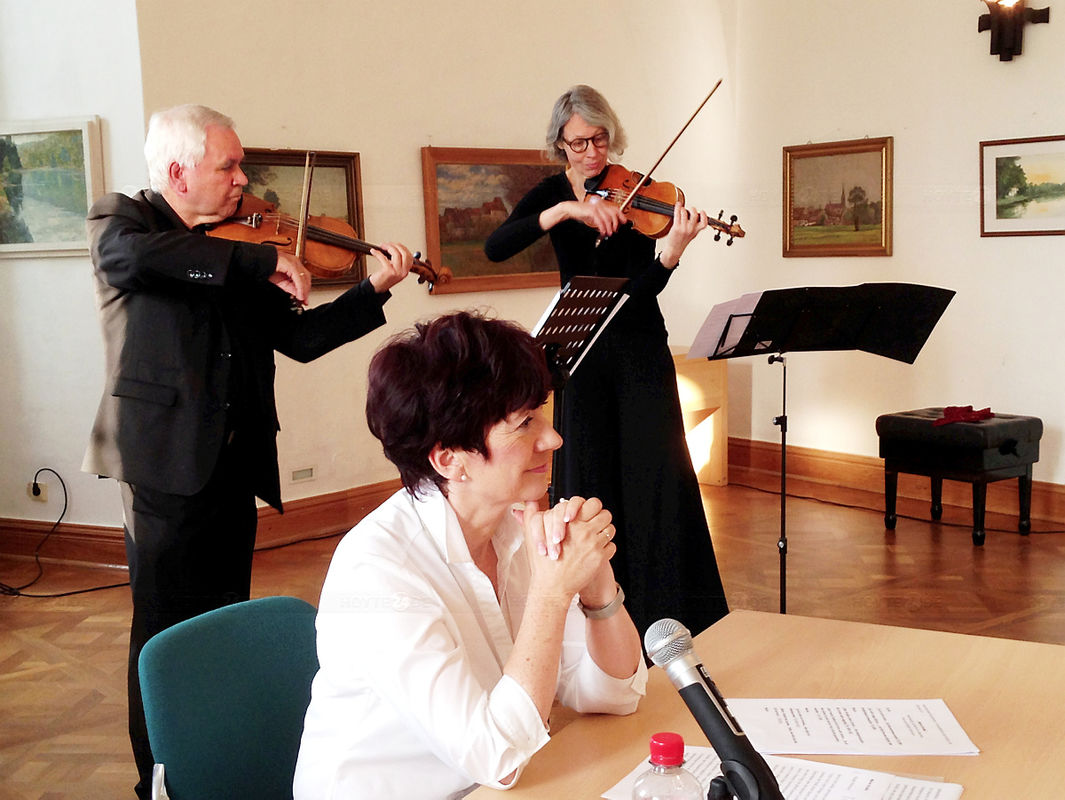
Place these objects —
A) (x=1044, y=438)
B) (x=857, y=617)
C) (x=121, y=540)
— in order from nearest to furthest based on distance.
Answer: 1. (x=857, y=617)
2. (x=121, y=540)
3. (x=1044, y=438)

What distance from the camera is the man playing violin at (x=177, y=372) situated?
2.37 metres

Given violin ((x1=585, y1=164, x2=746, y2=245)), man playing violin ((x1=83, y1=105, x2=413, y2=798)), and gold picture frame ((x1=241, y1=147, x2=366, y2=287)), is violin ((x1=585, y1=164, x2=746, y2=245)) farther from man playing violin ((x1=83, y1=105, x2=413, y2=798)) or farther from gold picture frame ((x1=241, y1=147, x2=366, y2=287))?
gold picture frame ((x1=241, y1=147, x2=366, y2=287))

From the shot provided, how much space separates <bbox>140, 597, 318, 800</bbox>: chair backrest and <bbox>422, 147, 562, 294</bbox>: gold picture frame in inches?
142

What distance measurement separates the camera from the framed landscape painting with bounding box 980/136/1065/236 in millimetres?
4906

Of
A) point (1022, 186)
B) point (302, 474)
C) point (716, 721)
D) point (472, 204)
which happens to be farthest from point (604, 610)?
point (1022, 186)

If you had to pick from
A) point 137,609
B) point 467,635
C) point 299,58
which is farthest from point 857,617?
point 299,58

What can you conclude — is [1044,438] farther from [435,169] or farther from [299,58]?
[299,58]

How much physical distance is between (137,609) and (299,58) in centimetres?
294

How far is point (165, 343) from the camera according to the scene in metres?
2.39

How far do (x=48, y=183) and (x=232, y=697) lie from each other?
11.6 feet

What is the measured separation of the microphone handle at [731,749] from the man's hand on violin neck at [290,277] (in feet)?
5.82

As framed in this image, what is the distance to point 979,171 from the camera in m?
5.15

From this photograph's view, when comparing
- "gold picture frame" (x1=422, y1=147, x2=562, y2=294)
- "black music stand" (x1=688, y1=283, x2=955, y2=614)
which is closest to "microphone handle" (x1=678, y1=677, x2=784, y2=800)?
"black music stand" (x1=688, y1=283, x2=955, y2=614)

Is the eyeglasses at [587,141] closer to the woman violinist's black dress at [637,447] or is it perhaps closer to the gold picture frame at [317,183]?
the woman violinist's black dress at [637,447]
